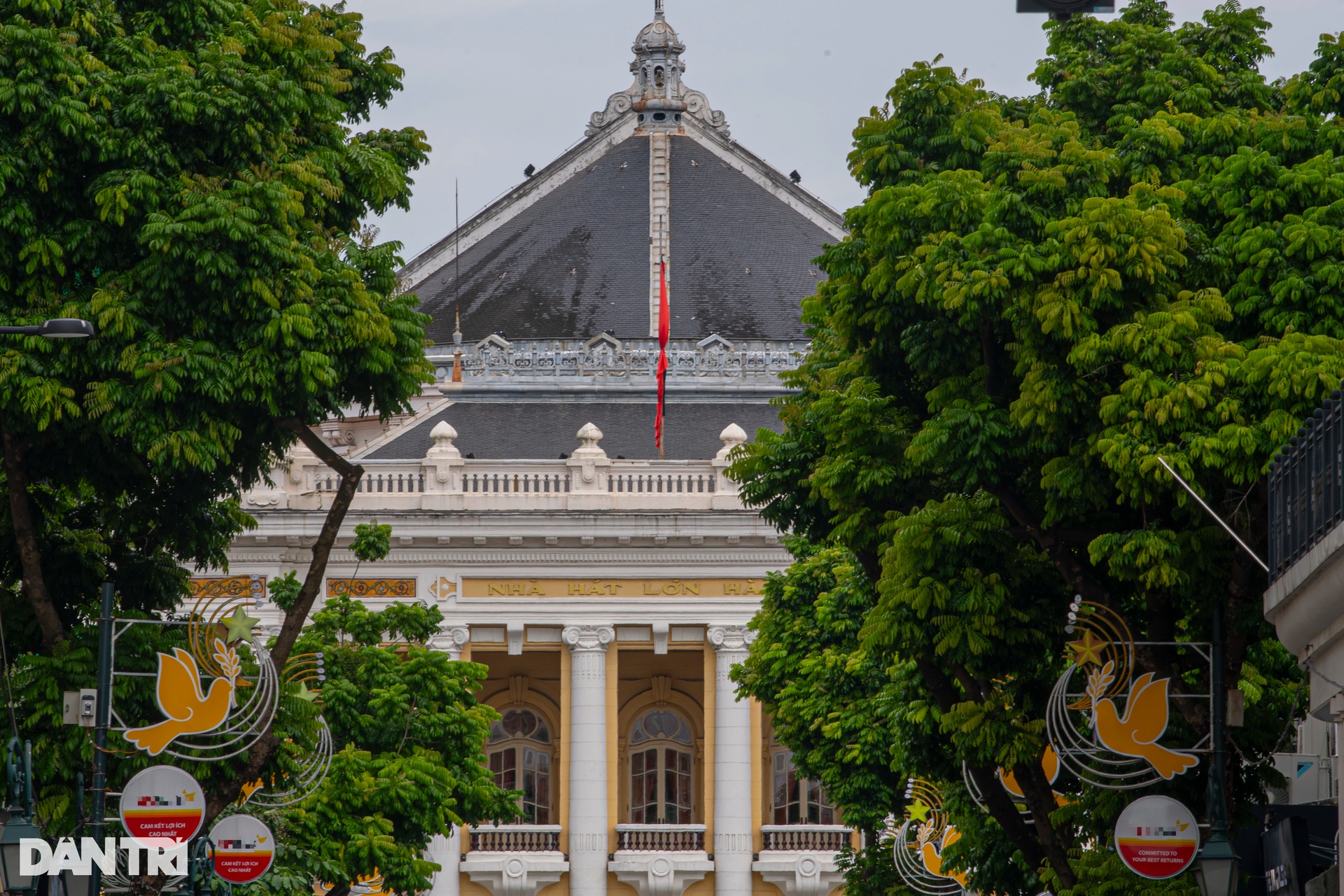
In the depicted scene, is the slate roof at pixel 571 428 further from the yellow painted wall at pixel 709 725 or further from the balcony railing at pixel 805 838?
the balcony railing at pixel 805 838

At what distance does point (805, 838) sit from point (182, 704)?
3553 cm

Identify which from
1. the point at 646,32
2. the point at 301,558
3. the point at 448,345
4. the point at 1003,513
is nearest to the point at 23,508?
the point at 1003,513

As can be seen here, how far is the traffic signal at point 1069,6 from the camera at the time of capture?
28156 millimetres

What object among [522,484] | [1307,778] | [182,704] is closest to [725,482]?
[522,484]

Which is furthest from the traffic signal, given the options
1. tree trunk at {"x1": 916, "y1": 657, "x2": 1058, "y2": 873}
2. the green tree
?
tree trunk at {"x1": 916, "y1": 657, "x2": 1058, "y2": 873}

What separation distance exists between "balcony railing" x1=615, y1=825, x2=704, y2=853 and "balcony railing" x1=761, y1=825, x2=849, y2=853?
61.1 inches

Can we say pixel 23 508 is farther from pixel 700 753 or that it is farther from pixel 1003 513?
pixel 700 753

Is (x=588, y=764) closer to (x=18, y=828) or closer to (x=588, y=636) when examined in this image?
(x=588, y=636)

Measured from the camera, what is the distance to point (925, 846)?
121ft

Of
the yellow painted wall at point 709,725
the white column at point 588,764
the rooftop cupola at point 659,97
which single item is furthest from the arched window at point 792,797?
the rooftop cupola at point 659,97

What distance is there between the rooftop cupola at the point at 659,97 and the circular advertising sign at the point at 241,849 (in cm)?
4840

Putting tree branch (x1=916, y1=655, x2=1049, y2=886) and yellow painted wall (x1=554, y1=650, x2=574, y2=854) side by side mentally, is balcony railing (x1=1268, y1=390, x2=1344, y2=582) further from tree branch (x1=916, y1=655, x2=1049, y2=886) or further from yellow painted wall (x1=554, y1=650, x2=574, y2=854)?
yellow painted wall (x1=554, y1=650, x2=574, y2=854)

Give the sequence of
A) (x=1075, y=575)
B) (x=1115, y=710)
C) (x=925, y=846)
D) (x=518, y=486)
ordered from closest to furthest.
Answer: (x=1115, y=710) → (x=1075, y=575) → (x=925, y=846) → (x=518, y=486)

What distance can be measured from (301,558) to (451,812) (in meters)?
19.2
